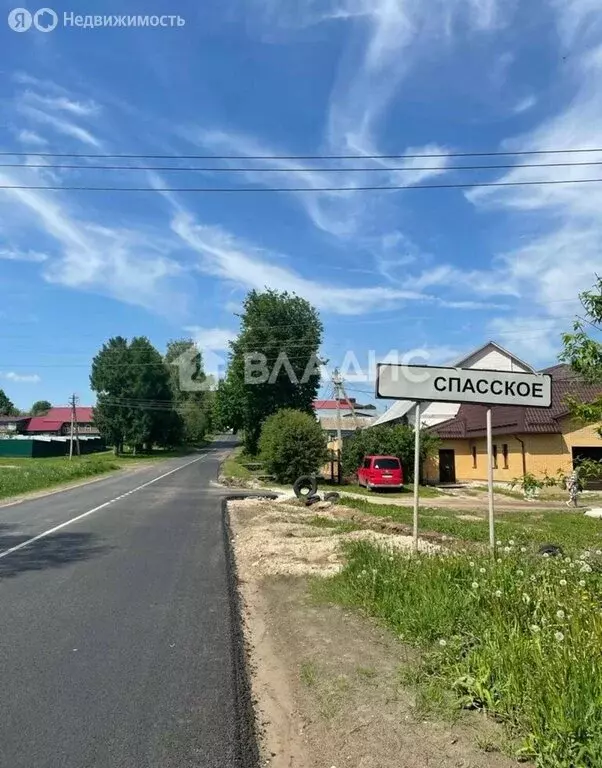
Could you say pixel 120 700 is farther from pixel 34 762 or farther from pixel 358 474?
pixel 358 474

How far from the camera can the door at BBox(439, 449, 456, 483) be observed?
41500mm

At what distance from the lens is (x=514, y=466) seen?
34.1 metres

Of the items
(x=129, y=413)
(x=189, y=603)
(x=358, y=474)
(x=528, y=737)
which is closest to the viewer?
(x=528, y=737)

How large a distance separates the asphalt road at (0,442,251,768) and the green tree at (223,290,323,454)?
123 feet

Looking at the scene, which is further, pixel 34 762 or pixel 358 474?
pixel 358 474

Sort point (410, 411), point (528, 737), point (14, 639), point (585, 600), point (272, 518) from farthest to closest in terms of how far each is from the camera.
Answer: point (410, 411) → point (272, 518) → point (14, 639) → point (585, 600) → point (528, 737)

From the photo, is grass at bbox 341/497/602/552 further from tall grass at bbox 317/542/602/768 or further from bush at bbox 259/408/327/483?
bush at bbox 259/408/327/483

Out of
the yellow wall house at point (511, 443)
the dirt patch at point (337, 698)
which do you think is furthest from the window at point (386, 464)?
the dirt patch at point (337, 698)

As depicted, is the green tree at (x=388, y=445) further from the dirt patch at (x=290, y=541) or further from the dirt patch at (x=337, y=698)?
the dirt patch at (x=337, y=698)

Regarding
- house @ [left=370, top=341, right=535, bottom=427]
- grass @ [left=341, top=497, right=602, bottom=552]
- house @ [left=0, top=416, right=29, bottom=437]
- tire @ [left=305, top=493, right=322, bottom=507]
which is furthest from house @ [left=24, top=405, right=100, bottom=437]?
grass @ [left=341, top=497, right=602, bottom=552]

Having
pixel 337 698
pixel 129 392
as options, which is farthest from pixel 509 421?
pixel 129 392

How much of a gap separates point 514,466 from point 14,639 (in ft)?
102

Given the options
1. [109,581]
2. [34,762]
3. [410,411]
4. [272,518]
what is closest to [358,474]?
[410,411]

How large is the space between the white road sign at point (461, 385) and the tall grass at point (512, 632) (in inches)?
73.1
